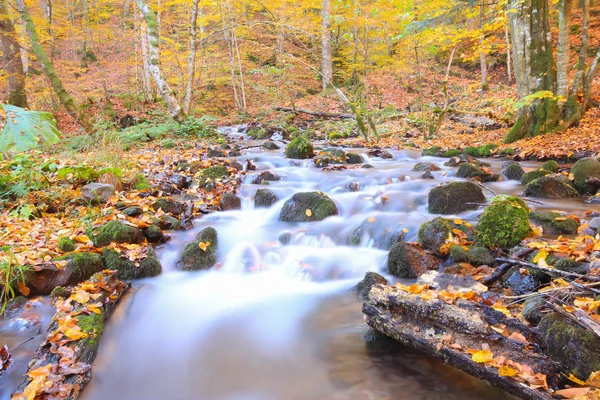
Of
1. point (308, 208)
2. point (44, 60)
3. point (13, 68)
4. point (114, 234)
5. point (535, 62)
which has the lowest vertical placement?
point (308, 208)

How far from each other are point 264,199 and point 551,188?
4883 mm

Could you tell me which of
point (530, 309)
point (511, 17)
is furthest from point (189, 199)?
point (511, 17)

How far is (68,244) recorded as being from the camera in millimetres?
4441

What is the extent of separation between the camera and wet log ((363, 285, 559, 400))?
2264 millimetres

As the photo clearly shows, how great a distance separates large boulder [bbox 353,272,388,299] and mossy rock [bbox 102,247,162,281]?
2.54 meters

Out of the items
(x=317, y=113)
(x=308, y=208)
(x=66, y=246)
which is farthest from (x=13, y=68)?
(x=308, y=208)

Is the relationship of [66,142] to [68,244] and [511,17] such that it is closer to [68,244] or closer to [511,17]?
[68,244]

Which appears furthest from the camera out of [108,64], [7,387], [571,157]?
[108,64]

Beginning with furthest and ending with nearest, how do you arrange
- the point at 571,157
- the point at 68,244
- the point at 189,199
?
1. the point at 571,157
2. the point at 189,199
3. the point at 68,244

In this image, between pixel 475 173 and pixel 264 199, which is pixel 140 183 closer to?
pixel 264 199

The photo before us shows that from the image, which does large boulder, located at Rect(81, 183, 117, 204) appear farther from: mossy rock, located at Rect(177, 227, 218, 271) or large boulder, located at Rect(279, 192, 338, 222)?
large boulder, located at Rect(279, 192, 338, 222)

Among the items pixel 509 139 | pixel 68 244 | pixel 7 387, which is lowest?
pixel 7 387

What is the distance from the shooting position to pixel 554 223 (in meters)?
→ 4.29

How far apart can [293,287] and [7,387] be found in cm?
287
